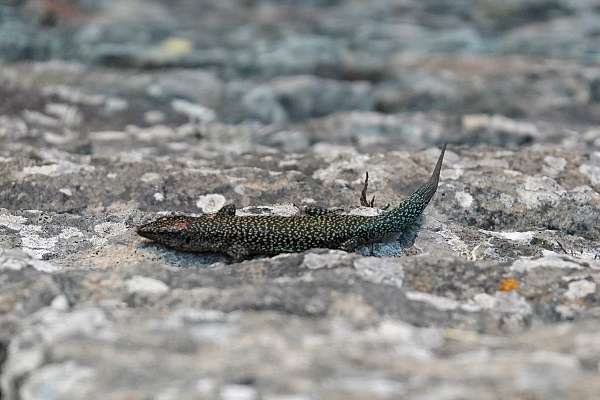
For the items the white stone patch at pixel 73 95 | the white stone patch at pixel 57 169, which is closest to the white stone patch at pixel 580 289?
the white stone patch at pixel 57 169

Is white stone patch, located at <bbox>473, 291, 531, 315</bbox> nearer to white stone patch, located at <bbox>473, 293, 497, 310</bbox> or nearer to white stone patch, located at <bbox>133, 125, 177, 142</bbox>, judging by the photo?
white stone patch, located at <bbox>473, 293, 497, 310</bbox>

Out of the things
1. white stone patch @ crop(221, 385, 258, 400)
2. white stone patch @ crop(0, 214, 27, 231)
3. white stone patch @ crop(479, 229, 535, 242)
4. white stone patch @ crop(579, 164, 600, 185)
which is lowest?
white stone patch @ crop(0, 214, 27, 231)

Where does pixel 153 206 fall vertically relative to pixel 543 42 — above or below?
below

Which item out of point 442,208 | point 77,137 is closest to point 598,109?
point 442,208

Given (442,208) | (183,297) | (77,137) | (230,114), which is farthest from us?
(230,114)

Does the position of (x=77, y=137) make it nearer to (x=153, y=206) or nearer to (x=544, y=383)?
(x=153, y=206)

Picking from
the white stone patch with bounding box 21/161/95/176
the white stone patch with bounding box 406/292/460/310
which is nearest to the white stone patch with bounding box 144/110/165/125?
the white stone patch with bounding box 21/161/95/176

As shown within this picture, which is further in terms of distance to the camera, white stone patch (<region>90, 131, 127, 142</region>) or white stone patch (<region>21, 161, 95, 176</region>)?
white stone patch (<region>90, 131, 127, 142</region>)

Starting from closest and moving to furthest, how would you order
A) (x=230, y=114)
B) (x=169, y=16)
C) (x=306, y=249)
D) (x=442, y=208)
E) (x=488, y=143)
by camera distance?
(x=306, y=249)
(x=442, y=208)
(x=488, y=143)
(x=230, y=114)
(x=169, y=16)
